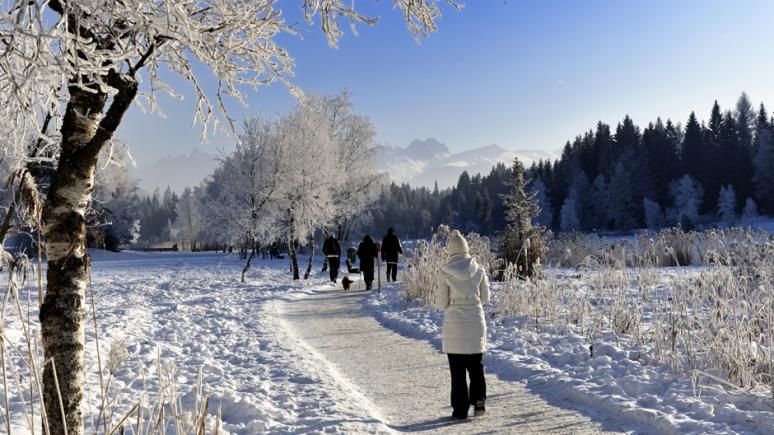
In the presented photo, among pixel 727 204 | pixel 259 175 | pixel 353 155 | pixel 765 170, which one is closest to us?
pixel 259 175

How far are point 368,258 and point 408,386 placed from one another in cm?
1136

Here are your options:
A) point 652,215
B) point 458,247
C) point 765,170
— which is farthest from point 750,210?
point 458,247

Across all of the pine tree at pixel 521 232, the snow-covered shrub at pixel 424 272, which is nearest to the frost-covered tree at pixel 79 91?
the snow-covered shrub at pixel 424 272

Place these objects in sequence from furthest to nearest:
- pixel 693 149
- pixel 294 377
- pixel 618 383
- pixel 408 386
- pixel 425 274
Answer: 1. pixel 693 149
2. pixel 425 274
3. pixel 294 377
4. pixel 408 386
5. pixel 618 383

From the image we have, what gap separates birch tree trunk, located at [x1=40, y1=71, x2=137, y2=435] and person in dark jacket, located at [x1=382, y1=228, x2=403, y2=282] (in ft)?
49.3

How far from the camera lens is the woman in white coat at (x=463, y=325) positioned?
5.08 metres

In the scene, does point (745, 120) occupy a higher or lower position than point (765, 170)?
higher

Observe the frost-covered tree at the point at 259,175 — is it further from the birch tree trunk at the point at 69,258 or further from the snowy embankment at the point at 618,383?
the birch tree trunk at the point at 69,258

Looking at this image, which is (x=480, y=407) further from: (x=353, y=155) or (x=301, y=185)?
(x=353, y=155)

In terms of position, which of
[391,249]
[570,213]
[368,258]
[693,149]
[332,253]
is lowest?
[368,258]

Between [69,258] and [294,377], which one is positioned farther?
[294,377]

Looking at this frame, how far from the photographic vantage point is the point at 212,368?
21.9 ft

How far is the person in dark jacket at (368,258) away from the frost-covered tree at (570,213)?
181 feet

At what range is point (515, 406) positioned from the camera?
17.5 ft
